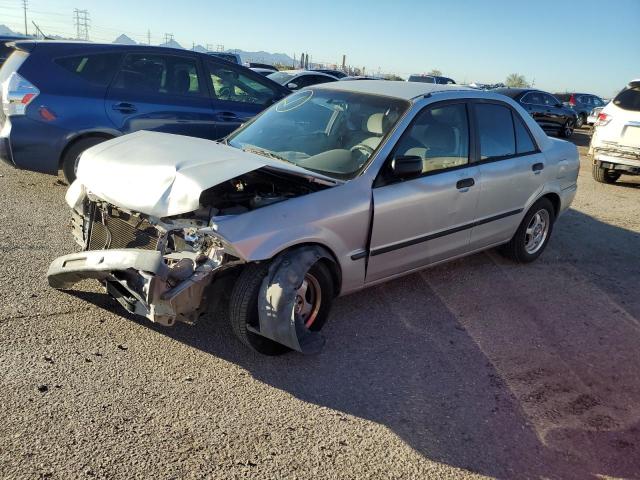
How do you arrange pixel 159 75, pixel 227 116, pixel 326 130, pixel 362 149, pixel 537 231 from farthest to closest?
pixel 227 116, pixel 159 75, pixel 537 231, pixel 326 130, pixel 362 149

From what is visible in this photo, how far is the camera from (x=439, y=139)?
169 inches

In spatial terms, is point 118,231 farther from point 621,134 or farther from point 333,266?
point 621,134

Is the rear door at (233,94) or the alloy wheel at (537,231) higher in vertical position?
the rear door at (233,94)

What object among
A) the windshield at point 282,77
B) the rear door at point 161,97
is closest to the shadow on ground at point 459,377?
the rear door at point 161,97

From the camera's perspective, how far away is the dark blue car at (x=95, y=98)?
5.76 metres

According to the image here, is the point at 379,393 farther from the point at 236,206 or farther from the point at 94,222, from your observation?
the point at 94,222

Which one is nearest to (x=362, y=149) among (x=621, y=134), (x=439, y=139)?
(x=439, y=139)

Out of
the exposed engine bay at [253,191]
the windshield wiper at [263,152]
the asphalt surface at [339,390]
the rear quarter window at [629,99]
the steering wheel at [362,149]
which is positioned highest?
the rear quarter window at [629,99]

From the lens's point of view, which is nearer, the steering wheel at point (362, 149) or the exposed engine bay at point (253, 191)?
the exposed engine bay at point (253, 191)

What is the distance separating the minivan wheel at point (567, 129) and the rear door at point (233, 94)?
577 inches

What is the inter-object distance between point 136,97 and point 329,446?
193 inches

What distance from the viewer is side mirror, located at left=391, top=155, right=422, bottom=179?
12.3ft

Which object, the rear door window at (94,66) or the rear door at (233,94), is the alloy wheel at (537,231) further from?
the rear door window at (94,66)

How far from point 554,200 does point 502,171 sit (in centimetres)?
121
